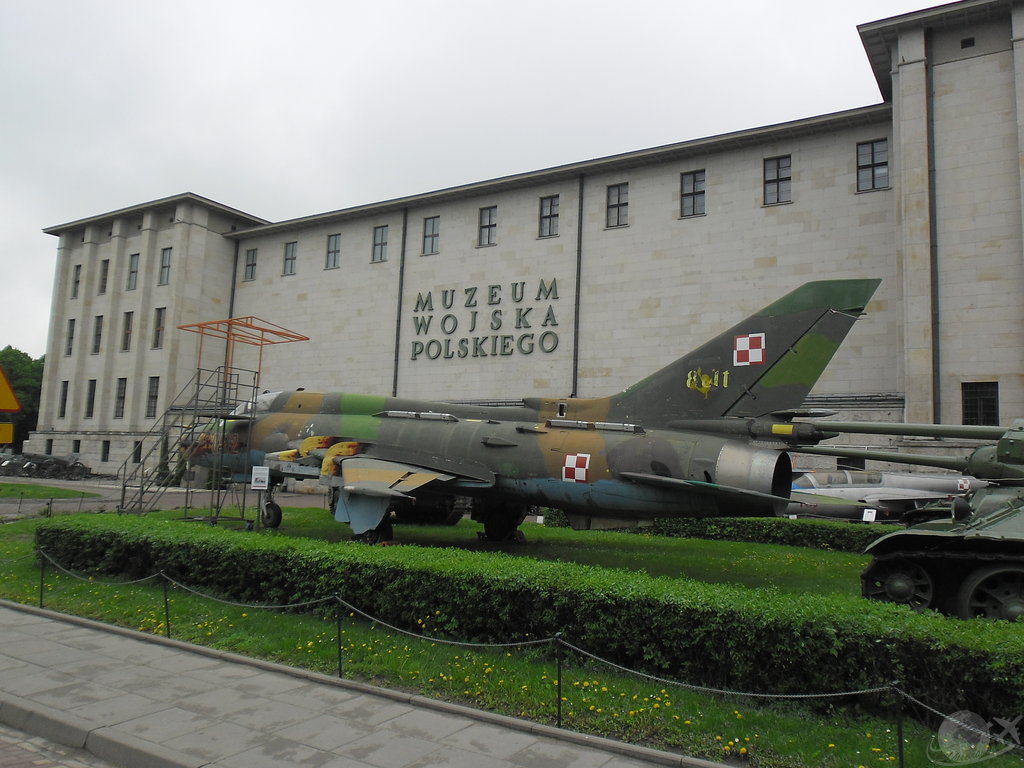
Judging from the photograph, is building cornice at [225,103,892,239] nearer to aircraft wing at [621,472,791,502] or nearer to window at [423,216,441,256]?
window at [423,216,441,256]

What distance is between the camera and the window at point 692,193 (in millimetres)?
30156

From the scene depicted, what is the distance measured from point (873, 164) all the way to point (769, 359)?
770 inches

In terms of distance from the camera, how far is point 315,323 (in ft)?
132

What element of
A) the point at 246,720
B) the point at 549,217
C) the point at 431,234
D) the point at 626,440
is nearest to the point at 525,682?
the point at 246,720

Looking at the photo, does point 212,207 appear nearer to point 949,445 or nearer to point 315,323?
point 315,323

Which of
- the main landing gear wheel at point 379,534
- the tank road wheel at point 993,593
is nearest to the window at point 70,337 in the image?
the main landing gear wheel at point 379,534

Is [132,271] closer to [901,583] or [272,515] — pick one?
[272,515]

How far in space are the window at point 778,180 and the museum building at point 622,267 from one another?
9 centimetres

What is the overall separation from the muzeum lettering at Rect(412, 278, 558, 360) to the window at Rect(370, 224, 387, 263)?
13.5ft

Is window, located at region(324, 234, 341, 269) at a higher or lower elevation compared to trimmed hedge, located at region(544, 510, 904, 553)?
higher

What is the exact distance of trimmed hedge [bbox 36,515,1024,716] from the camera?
608 cm

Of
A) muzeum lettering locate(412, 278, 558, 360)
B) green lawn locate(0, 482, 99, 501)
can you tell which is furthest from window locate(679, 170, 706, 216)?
green lawn locate(0, 482, 99, 501)

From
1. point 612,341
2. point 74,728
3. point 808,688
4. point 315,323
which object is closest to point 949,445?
point 612,341

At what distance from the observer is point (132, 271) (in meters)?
47.2
